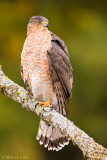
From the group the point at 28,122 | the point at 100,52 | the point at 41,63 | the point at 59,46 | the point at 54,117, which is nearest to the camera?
the point at 54,117

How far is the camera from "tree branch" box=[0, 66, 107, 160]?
378 centimetres

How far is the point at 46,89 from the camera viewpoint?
505 cm

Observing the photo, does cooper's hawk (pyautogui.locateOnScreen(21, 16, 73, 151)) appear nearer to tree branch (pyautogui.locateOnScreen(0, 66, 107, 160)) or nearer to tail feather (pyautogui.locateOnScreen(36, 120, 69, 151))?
tail feather (pyautogui.locateOnScreen(36, 120, 69, 151))

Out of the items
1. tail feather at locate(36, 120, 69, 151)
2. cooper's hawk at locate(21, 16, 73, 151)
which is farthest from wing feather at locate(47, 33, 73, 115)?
tail feather at locate(36, 120, 69, 151)

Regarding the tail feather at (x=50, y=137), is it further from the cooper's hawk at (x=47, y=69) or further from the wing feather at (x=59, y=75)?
the wing feather at (x=59, y=75)

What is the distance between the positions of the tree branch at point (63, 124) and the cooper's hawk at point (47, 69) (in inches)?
14.7

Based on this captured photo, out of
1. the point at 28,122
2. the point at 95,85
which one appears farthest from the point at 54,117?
the point at 95,85

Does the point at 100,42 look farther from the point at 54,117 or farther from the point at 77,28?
the point at 54,117

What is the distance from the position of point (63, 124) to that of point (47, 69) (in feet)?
3.45

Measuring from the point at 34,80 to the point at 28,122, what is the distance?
11.3 feet

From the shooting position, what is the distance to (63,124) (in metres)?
4.08

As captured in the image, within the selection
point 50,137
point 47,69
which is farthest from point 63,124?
point 50,137

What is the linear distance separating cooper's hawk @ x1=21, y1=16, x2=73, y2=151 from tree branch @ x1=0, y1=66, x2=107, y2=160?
373 mm

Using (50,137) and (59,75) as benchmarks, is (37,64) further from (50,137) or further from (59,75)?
(50,137)
